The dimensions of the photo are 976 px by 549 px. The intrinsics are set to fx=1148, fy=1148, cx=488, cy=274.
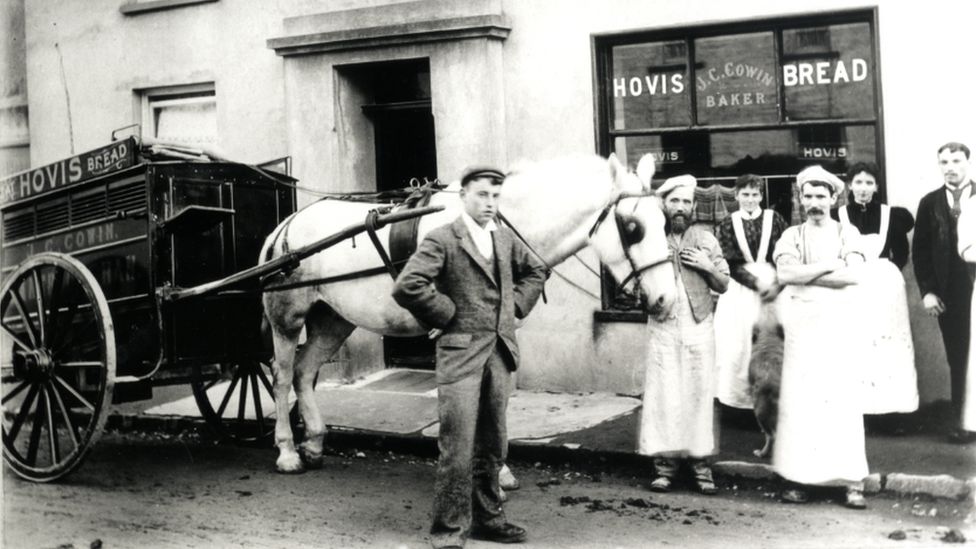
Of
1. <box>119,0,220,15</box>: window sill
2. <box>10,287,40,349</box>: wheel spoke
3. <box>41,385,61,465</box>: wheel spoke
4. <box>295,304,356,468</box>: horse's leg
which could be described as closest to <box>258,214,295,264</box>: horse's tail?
<box>295,304,356,468</box>: horse's leg

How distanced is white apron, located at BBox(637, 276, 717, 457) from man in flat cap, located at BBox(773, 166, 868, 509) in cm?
47

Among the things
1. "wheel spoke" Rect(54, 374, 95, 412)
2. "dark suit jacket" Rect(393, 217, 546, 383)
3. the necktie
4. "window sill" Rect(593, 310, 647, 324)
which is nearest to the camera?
"dark suit jacket" Rect(393, 217, 546, 383)

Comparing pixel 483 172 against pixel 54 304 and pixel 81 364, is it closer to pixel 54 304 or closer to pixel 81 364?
pixel 81 364

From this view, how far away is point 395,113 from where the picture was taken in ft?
35.8

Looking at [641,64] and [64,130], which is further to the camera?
[64,130]

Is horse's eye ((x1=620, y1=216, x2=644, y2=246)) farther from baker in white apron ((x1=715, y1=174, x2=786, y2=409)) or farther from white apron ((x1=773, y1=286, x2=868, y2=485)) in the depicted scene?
baker in white apron ((x1=715, y1=174, x2=786, y2=409))

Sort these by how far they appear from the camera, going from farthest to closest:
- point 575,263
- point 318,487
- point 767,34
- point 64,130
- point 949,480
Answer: point 64,130 → point 575,263 → point 767,34 → point 318,487 → point 949,480

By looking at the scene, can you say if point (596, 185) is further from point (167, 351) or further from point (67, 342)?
point (67, 342)

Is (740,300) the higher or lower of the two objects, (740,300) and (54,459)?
the higher

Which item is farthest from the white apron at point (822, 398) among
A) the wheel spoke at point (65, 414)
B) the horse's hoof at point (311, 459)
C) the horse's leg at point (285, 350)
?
the wheel spoke at point (65, 414)

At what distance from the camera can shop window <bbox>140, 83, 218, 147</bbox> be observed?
38.2 feet

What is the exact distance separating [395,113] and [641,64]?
8.43 feet

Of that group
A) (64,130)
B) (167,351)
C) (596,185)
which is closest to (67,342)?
(167,351)

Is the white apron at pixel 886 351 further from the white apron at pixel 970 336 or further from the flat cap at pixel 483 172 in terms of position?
the flat cap at pixel 483 172
